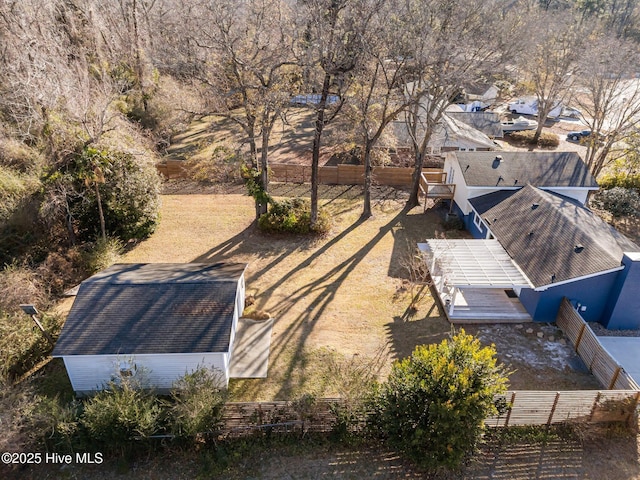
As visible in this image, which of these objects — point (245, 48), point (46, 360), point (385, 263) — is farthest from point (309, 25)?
point (46, 360)

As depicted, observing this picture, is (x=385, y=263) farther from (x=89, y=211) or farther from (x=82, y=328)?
(x=89, y=211)

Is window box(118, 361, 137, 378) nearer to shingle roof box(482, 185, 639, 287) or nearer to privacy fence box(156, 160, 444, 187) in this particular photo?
shingle roof box(482, 185, 639, 287)

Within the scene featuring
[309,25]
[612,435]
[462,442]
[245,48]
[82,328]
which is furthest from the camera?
[245,48]

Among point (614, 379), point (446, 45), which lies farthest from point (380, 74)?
point (614, 379)

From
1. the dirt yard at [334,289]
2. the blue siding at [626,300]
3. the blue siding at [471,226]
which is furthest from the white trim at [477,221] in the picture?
the blue siding at [626,300]

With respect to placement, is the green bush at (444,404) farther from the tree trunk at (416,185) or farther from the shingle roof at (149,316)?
the tree trunk at (416,185)

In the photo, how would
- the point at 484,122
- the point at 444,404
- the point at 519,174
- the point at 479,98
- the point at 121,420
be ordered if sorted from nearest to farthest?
the point at 444,404, the point at 121,420, the point at 519,174, the point at 484,122, the point at 479,98

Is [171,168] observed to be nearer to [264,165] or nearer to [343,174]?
[264,165]

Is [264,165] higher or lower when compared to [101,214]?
higher
